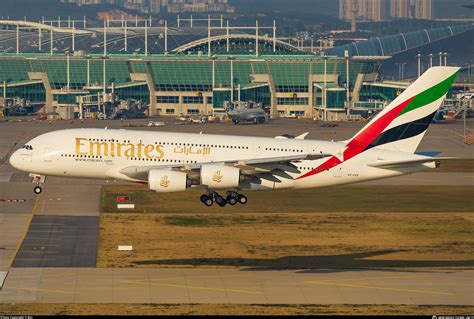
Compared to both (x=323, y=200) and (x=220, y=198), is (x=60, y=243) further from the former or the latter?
(x=323, y=200)

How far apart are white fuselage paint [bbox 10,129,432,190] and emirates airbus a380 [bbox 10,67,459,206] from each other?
0.08 meters

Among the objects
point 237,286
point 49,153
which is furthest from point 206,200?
point 49,153

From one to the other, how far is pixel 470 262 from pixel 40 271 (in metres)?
35.0

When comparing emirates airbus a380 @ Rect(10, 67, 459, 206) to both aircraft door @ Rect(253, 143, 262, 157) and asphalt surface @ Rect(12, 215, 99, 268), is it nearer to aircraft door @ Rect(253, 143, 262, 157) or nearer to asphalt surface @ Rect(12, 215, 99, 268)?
aircraft door @ Rect(253, 143, 262, 157)

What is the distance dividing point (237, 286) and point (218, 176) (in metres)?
9.88

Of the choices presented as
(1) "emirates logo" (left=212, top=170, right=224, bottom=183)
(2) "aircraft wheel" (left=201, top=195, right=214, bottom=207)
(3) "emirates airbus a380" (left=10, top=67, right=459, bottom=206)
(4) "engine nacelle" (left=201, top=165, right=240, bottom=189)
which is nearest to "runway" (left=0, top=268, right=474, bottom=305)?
(2) "aircraft wheel" (left=201, top=195, right=214, bottom=207)

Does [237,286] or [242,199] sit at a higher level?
[242,199]

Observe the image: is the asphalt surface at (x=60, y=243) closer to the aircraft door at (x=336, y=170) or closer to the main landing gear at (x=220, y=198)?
the main landing gear at (x=220, y=198)

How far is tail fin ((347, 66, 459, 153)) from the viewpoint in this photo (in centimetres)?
10400

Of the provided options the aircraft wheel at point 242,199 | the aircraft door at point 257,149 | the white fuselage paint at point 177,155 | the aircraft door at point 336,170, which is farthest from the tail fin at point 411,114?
the aircraft wheel at point 242,199

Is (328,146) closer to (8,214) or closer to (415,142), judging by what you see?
(415,142)

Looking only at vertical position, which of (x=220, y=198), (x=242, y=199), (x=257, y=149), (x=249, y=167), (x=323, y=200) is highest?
(x=257, y=149)

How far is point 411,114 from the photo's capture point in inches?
4097

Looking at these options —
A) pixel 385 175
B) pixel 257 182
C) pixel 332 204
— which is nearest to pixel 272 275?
pixel 257 182
